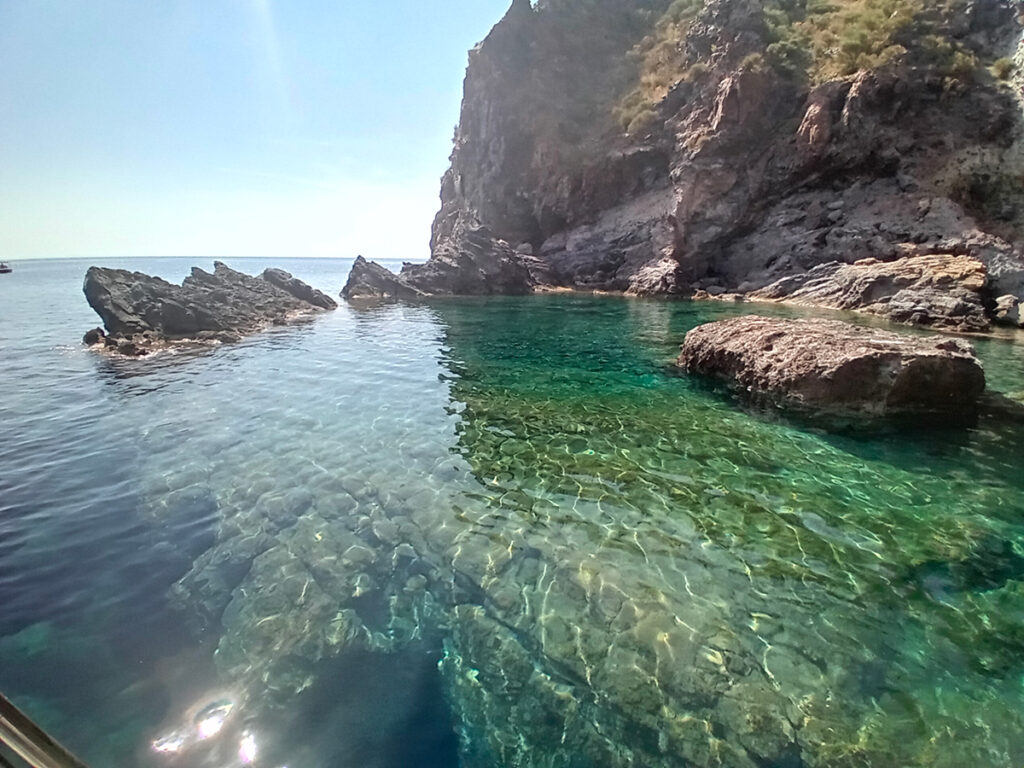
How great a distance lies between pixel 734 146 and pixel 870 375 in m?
37.1

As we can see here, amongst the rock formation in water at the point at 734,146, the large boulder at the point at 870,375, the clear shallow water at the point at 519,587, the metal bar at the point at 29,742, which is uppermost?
the rock formation in water at the point at 734,146

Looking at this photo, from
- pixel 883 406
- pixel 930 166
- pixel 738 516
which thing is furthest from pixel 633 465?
pixel 930 166

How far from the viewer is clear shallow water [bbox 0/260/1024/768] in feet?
14.4

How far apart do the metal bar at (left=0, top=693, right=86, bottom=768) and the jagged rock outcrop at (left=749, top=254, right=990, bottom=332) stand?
31109 mm

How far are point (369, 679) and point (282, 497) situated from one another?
436 centimetres

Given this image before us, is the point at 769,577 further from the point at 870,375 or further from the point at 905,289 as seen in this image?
the point at 905,289

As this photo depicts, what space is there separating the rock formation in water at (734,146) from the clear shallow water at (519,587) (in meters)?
23.9

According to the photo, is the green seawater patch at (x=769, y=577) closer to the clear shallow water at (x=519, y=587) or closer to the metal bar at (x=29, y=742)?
the clear shallow water at (x=519, y=587)

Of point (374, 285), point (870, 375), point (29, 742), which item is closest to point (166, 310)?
point (374, 285)

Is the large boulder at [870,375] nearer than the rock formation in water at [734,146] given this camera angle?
Yes

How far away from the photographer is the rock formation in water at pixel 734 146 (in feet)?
105

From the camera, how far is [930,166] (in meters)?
33.3

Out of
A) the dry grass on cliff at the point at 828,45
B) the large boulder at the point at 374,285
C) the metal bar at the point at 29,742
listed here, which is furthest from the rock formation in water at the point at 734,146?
the metal bar at the point at 29,742

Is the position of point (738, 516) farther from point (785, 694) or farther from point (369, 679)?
point (369, 679)
